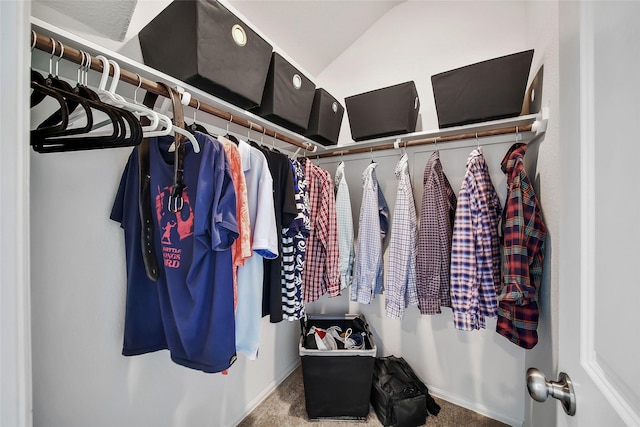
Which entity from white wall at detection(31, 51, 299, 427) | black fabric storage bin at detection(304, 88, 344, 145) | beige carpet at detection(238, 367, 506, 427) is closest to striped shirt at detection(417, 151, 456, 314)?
black fabric storage bin at detection(304, 88, 344, 145)

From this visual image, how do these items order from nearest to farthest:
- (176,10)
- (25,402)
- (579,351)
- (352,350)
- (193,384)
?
(25,402) < (579,351) < (176,10) < (193,384) < (352,350)

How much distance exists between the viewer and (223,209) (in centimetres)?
73

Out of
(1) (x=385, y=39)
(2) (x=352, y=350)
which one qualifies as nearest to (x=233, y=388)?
(2) (x=352, y=350)

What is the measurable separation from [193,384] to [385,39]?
2.46m

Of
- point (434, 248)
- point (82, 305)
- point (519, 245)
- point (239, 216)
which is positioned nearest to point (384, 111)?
point (434, 248)

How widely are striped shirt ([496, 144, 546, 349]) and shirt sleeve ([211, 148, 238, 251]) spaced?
1.07 metres

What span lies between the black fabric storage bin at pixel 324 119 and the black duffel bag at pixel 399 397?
5.09ft

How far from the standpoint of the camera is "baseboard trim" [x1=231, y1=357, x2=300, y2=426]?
145 cm

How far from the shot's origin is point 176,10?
78 centimetres

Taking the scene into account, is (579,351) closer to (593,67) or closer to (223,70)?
(593,67)

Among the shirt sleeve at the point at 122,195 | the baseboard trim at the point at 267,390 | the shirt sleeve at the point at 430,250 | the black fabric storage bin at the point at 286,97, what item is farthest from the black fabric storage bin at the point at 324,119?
the baseboard trim at the point at 267,390

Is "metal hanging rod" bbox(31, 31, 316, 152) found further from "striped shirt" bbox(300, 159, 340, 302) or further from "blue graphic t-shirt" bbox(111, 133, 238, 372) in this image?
"striped shirt" bbox(300, 159, 340, 302)

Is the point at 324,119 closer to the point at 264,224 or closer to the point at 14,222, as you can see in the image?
the point at 264,224

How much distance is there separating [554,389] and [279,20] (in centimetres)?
190
